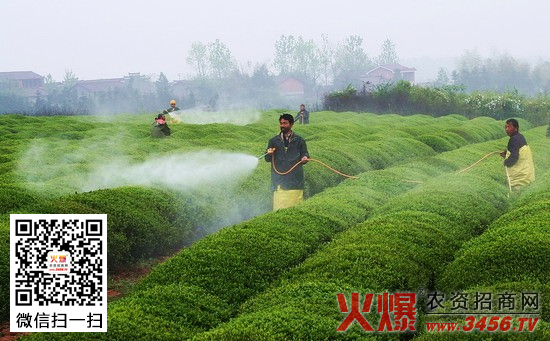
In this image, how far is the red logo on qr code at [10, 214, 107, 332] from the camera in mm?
8688

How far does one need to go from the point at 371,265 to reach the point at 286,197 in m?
5.89

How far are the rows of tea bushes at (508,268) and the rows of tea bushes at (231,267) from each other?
2.07 ft

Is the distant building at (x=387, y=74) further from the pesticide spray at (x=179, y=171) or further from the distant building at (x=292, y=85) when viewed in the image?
the pesticide spray at (x=179, y=171)

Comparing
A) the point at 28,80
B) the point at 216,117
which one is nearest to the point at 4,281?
the point at 216,117

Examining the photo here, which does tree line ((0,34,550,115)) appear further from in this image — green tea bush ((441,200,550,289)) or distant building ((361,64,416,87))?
green tea bush ((441,200,550,289))

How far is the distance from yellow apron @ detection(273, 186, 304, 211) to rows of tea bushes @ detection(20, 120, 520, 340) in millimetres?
495

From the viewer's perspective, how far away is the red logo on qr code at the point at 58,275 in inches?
342

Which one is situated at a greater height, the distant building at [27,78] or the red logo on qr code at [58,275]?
the distant building at [27,78]

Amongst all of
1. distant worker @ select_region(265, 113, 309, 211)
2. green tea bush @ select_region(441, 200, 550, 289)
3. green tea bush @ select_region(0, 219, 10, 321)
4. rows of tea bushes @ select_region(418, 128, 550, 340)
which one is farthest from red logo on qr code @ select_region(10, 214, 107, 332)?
distant worker @ select_region(265, 113, 309, 211)

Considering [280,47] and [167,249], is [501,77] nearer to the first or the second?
[280,47]

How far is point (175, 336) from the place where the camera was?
29.3 ft

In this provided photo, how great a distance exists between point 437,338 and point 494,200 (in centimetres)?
992

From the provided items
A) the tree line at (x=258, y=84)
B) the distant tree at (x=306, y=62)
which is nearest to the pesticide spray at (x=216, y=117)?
the tree line at (x=258, y=84)

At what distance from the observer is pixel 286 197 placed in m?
16.2
